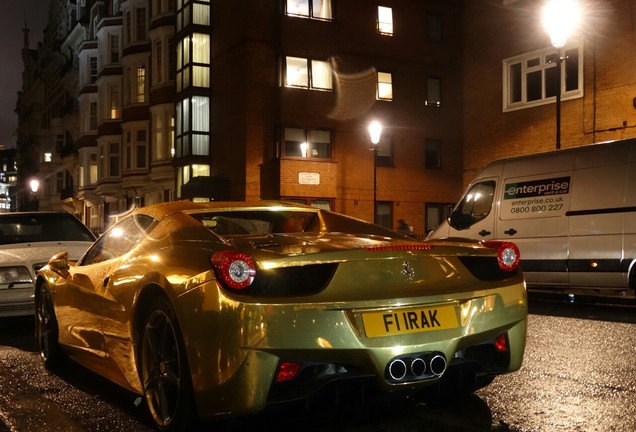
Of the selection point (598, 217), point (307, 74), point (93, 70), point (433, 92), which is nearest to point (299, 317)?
point (598, 217)

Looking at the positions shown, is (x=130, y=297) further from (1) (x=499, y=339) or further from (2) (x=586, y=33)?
(2) (x=586, y=33)

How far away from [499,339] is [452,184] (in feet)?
96.5

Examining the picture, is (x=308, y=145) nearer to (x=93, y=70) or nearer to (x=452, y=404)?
(x=93, y=70)

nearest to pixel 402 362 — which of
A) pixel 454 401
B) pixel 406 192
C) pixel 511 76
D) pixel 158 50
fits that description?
pixel 454 401

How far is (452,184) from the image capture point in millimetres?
33156

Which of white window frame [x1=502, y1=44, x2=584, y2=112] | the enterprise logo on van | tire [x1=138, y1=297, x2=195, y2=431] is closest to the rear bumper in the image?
tire [x1=138, y1=297, x2=195, y2=431]

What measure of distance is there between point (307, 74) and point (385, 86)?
4.05 metres

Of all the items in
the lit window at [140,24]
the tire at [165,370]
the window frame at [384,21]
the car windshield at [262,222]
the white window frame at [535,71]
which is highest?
the lit window at [140,24]

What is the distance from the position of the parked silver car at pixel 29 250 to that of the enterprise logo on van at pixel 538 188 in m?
6.66

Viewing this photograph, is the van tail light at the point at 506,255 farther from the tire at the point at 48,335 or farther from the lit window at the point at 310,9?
the lit window at the point at 310,9

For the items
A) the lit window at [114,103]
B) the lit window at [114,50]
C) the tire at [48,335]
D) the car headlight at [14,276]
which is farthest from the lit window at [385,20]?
the tire at [48,335]

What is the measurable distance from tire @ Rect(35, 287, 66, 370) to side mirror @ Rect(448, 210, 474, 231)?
7694 millimetres

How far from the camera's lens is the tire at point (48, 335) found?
6.30 meters

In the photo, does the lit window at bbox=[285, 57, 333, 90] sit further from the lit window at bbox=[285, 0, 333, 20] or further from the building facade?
the lit window at bbox=[285, 0, 333, 20]
